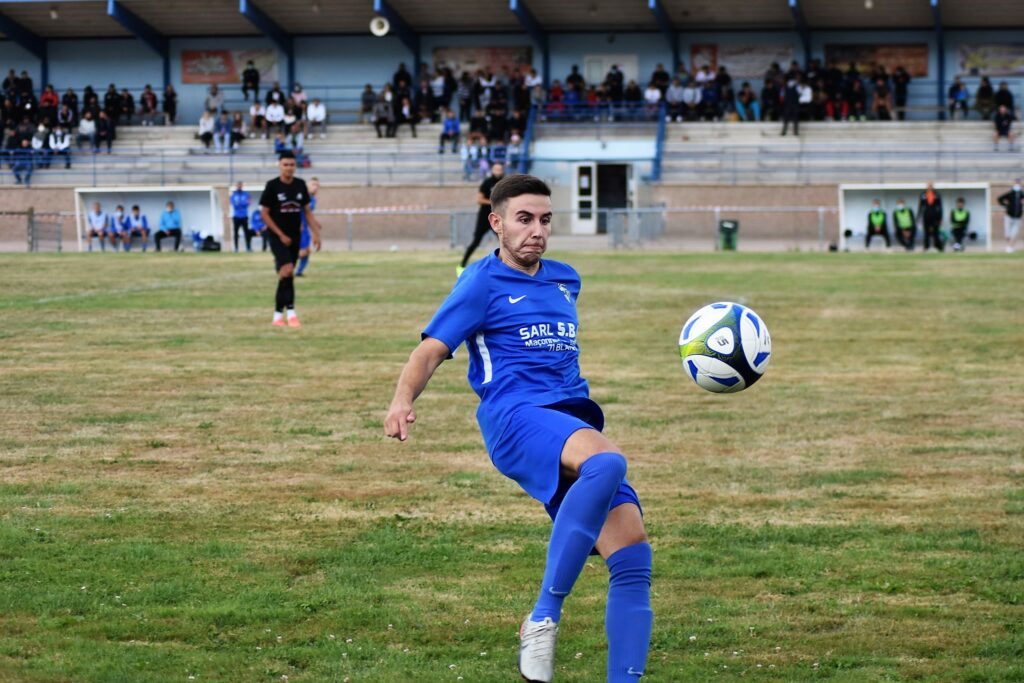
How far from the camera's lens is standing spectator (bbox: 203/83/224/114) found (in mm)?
51628

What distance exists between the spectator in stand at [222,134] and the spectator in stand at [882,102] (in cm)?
2123

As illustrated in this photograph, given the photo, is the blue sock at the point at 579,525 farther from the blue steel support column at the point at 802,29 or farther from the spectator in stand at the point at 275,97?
the spectator in stand at the point at 275,97

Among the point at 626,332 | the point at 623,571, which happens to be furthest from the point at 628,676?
the point at 626,332

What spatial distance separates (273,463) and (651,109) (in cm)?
4116

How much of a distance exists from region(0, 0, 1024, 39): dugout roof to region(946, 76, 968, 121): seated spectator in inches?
106

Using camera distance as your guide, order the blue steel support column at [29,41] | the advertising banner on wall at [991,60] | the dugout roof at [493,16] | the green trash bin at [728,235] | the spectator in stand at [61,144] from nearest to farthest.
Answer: the green trash bin at [728,235], the spectator in stand at [61,144], the dugout roof at [493,16], the advertising banner on wall at [991,60], the blue steel support column at [29,41]

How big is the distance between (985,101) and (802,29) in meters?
6.60

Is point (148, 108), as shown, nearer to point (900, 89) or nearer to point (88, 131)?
point (88, 131)

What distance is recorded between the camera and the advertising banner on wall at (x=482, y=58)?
174ft

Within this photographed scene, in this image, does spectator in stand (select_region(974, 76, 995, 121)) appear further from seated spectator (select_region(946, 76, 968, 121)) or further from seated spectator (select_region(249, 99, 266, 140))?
seated spectator (select_region(249, 99, 266, 140))

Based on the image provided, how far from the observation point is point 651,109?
49.1 meters

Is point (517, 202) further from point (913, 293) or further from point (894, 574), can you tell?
point (913, 293)

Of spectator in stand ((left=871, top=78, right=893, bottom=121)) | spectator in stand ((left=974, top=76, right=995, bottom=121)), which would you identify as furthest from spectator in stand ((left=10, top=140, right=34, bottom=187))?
spectator in stand ((left=974, top=76, right=995, bottom=121))

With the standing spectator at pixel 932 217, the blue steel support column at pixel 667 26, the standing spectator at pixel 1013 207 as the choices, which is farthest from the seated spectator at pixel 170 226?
the standing spectator at pixel 1013 207
